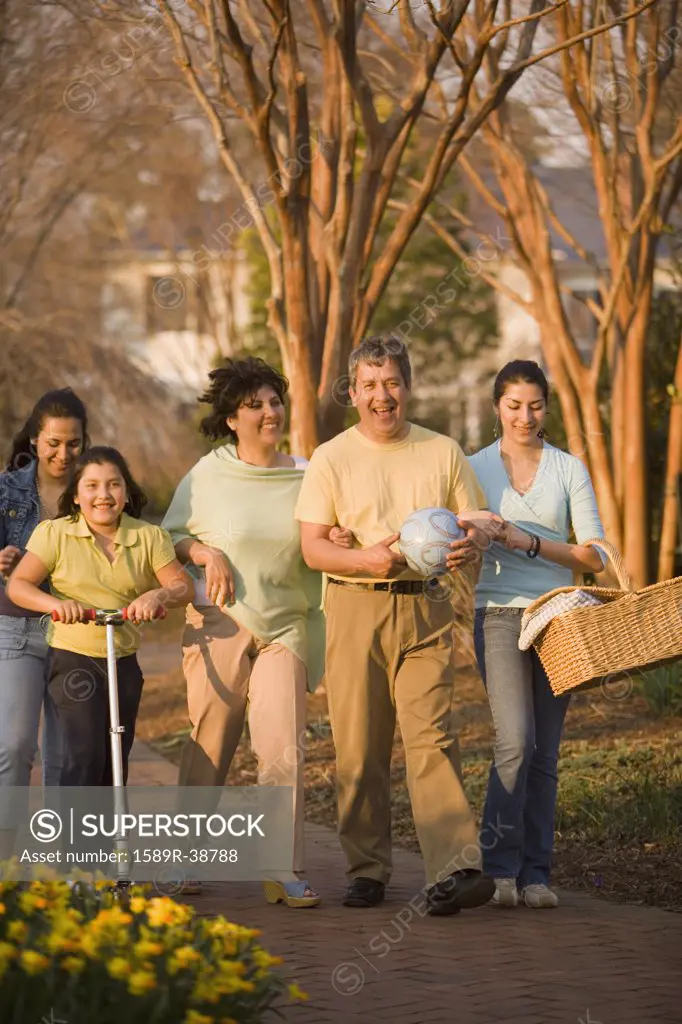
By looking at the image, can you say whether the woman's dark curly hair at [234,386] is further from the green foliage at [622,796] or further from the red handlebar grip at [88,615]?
the green foliage at [622,796]

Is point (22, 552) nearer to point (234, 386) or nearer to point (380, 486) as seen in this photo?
point (234, 386)

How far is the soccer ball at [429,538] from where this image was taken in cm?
641

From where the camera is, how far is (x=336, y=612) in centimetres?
693

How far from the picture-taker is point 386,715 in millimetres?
6961

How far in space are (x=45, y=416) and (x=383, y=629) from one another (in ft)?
5.35

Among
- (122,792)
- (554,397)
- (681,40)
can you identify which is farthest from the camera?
(554,397)

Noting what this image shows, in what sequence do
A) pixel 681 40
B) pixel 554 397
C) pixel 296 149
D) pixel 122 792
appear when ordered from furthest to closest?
pixel 554 397 < pixel 681 40 < pixel 296 149 < pixel 122 792

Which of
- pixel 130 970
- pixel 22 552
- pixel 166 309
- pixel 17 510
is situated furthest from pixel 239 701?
pixel 166 309

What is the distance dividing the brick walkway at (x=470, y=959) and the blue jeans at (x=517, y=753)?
23cm

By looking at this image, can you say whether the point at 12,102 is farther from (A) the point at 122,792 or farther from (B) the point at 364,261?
(A) the point at 122,792

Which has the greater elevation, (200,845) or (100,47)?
(100,47)

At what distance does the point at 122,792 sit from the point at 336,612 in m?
1.13

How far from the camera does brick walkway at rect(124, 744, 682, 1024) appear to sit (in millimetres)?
5367

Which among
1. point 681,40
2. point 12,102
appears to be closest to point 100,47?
point 12,102
